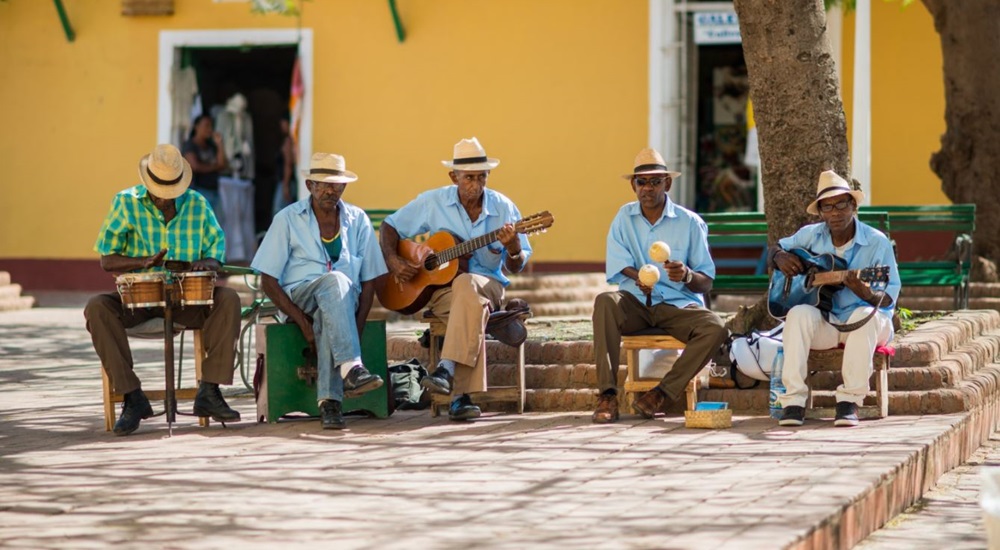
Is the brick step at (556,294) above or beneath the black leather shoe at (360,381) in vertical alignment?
above

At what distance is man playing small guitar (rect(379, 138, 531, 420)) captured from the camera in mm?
8461

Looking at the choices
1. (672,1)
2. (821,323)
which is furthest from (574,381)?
(672,1)

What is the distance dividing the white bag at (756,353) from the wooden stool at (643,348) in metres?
0.28

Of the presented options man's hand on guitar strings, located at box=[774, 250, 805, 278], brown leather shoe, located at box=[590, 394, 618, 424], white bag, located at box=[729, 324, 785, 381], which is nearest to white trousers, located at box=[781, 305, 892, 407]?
man's hand on guitar strings, located at box=[774, 250, 805, 278]

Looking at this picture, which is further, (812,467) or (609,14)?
(609,14)

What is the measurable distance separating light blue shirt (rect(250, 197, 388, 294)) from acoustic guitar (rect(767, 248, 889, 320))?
6.89 feet

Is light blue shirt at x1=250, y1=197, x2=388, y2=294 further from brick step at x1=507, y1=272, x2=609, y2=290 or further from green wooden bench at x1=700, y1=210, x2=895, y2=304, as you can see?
brick step at x1=507, y1=272, x2=609, y2=290

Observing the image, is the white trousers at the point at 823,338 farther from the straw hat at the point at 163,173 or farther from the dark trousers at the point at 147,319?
the straw hat at the point at 163,173

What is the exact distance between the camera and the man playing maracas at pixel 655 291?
834 centimetres

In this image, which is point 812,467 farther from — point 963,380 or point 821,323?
point 963,380

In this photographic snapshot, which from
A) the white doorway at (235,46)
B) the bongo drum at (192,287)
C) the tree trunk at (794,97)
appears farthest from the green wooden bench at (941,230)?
the white doorway at (235,46)

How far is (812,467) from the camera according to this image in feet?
21.8

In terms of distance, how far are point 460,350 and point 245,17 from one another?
8518mm

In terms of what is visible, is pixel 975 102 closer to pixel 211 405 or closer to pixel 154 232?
pixel 154 232
